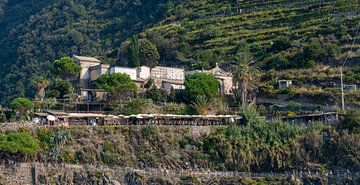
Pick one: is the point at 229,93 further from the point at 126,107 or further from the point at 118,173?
the point at 118,173

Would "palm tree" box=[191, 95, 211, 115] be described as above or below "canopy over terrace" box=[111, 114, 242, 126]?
above

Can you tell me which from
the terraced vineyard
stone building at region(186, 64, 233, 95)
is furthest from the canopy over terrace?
the terraced vineyard

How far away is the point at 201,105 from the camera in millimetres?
81312

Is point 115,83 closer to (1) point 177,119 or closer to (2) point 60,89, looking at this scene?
(2) point 60,89

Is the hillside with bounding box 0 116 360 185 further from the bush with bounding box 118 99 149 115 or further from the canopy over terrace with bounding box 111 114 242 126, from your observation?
the bush with bounding box 118 99 149 115

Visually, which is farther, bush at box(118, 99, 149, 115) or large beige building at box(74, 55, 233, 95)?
large beige building at box(74, 55, 233, 95)

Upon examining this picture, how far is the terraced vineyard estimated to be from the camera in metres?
98.6

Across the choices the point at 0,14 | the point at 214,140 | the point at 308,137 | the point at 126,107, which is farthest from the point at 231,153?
the point at 0,14

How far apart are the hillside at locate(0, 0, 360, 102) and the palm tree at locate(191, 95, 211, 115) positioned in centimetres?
1483

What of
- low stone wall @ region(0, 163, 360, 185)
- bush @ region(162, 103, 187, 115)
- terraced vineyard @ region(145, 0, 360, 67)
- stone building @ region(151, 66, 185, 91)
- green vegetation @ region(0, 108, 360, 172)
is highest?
terraced vineyard @ region(145, 0, 360, 67)

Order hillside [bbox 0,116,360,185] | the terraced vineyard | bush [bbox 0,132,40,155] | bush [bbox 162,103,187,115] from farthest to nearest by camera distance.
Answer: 1. the terraced vineyard
2. bush [bbox 162,103,187,115]
3. hillside [bbox 0,116,360,185]
4. bush [bbox 0,132,40,155]

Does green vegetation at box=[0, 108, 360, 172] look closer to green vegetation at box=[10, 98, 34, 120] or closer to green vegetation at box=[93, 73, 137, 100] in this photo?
green vegetation at box=[10, 98, 34, 120]

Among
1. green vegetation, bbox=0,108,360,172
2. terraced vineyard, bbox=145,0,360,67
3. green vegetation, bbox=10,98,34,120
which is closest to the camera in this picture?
green vegetation, bbox=0,108,360,172

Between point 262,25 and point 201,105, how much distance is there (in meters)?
29.1
